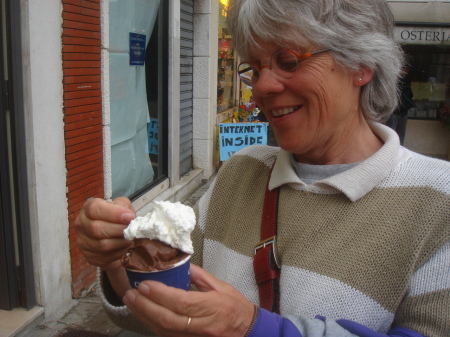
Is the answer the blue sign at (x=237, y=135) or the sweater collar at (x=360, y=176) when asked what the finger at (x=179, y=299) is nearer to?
the sweater collar at (x=360, y=176)

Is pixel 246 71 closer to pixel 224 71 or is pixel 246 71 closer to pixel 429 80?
pixel 224 71

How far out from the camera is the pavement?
3.68m

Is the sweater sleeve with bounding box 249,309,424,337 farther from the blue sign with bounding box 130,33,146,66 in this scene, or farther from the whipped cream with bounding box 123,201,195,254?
the blue sign with bounding box 130,33,146,66

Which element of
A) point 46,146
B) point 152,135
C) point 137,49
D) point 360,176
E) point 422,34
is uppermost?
point 422,34

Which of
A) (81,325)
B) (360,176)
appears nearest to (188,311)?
(360,176)

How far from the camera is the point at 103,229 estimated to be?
Answer: 1480 mm

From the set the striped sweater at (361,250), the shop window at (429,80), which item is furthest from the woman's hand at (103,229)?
the shop window at (429,80)

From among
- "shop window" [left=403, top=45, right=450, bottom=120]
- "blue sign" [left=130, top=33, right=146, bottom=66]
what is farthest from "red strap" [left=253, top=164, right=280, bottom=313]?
"shop window" [left=403, top=45, right=450, bottom=120]

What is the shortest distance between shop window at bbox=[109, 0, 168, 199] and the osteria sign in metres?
6.56

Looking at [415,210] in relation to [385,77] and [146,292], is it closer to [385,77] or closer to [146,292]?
[385,77]

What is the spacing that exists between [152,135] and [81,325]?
3212 millimetres

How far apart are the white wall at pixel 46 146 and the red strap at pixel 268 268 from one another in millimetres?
2378

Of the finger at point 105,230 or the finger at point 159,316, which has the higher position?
the finger at point 105,230

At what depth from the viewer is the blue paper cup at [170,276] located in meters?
1.26
